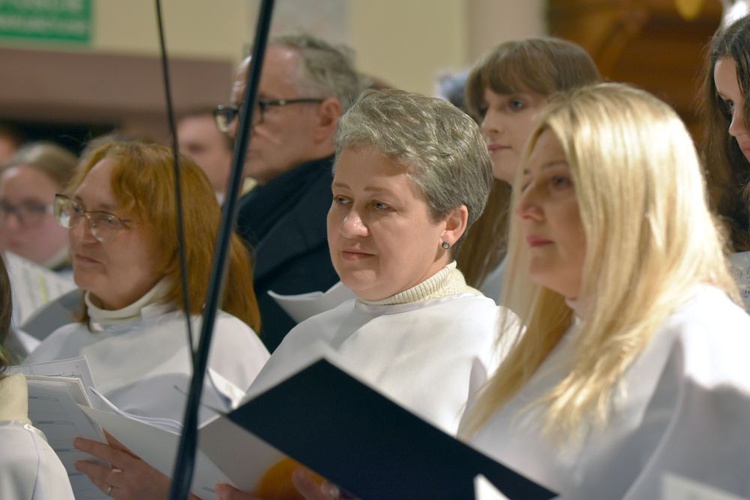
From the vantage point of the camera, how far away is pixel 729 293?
1.84m

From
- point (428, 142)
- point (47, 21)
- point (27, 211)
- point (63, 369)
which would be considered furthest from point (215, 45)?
point (428, 142)

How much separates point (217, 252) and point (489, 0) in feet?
19.5

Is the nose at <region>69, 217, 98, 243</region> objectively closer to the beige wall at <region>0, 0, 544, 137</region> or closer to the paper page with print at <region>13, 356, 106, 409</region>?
the paper page with print at <region>13, 356, 106, 409</region>

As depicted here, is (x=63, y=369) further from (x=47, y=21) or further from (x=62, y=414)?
(x=47, y=21)

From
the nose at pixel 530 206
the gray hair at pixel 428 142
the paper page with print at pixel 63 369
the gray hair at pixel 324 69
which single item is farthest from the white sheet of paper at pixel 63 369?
the gray hair at pixel 324 69

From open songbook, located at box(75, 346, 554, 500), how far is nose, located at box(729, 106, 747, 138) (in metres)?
0.94

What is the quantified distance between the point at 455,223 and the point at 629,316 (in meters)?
0.68

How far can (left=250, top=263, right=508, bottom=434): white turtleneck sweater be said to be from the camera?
2.23 meters

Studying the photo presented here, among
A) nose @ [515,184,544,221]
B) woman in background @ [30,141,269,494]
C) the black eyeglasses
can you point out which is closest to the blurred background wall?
the black eyeglasses

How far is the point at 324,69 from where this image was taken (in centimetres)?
360

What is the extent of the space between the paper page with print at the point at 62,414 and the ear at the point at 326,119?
51.4 inches

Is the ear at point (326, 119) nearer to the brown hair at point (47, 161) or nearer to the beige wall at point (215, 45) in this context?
the brown hair at point (47, 161)

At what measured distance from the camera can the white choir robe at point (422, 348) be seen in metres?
Result: 2.22

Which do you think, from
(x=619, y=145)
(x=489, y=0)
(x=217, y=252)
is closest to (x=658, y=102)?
(x=619, y=145)
